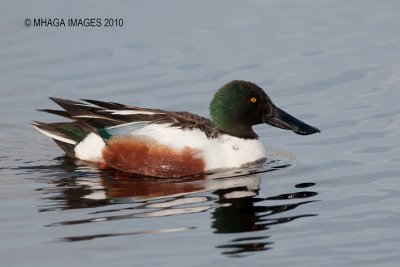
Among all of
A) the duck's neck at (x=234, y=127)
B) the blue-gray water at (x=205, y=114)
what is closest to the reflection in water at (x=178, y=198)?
the blue-gray water at (x=205, y=114)

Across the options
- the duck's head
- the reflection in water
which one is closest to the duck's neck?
the duck's head

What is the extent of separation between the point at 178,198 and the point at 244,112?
1.52 metres

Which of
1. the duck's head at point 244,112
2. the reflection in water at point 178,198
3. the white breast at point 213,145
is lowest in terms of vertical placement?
the reflection in water at point 178,198

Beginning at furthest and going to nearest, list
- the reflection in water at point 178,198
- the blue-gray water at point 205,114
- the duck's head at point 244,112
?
the duck's head at point 244,112 → the reflection in water at point 178,198 → the blue-gray water at point 205,114

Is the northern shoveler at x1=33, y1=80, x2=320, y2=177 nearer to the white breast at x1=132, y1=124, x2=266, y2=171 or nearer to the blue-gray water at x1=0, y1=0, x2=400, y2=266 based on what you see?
the white breast at x1=132, y1=124, x2=266, y2=171

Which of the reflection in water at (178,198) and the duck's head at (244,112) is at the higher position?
the duck's head at (244,112)

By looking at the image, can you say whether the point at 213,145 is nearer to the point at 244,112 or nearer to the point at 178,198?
the point at 244,112

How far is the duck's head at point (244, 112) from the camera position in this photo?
998 cm

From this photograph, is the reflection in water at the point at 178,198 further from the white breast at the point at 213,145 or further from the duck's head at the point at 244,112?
the duck's head at the point at 244,112

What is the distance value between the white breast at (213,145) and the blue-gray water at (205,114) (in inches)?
9.4

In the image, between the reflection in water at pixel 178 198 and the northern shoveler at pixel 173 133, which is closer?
the reflection in water at pixel 178 198

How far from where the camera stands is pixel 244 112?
10.0 metres

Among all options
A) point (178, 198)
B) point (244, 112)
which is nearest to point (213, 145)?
point (244, 112)

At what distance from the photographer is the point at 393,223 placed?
790 centimetres
